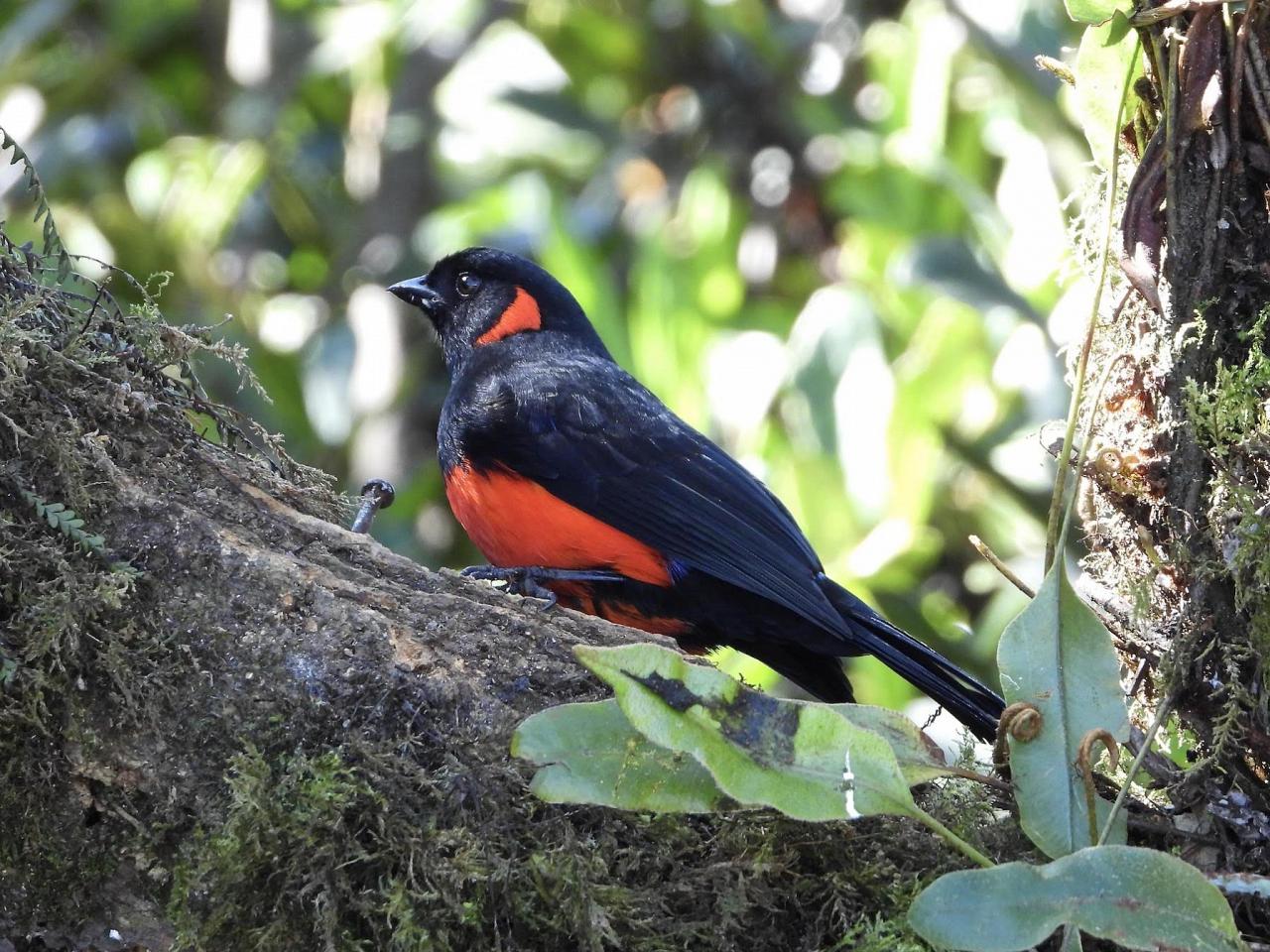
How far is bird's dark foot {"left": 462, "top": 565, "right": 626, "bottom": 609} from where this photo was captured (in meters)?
3.16

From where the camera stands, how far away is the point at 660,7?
6.77 meters

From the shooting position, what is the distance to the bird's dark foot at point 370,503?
2781 millimetres

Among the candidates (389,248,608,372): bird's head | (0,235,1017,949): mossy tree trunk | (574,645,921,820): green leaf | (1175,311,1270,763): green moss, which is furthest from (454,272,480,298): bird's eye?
(574,645,921,820): green leaf

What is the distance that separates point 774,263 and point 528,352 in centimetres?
269

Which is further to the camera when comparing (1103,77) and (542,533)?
(542,533)

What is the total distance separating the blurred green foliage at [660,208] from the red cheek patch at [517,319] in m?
1.29

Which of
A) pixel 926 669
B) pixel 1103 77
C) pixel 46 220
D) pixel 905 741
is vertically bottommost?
pixel 905 741

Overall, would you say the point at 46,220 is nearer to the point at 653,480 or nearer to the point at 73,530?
the point at 73,530

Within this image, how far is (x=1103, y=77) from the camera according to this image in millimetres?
2309

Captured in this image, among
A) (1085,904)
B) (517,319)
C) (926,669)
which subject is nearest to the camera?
(1085,904)

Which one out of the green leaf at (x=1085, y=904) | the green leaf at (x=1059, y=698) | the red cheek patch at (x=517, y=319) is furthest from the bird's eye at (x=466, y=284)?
the green leaf at (x=1085, y=904)

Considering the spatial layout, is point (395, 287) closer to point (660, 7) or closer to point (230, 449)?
point (230, 449)

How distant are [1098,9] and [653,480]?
5.13 ft

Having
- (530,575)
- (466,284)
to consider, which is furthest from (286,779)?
(466,284)
